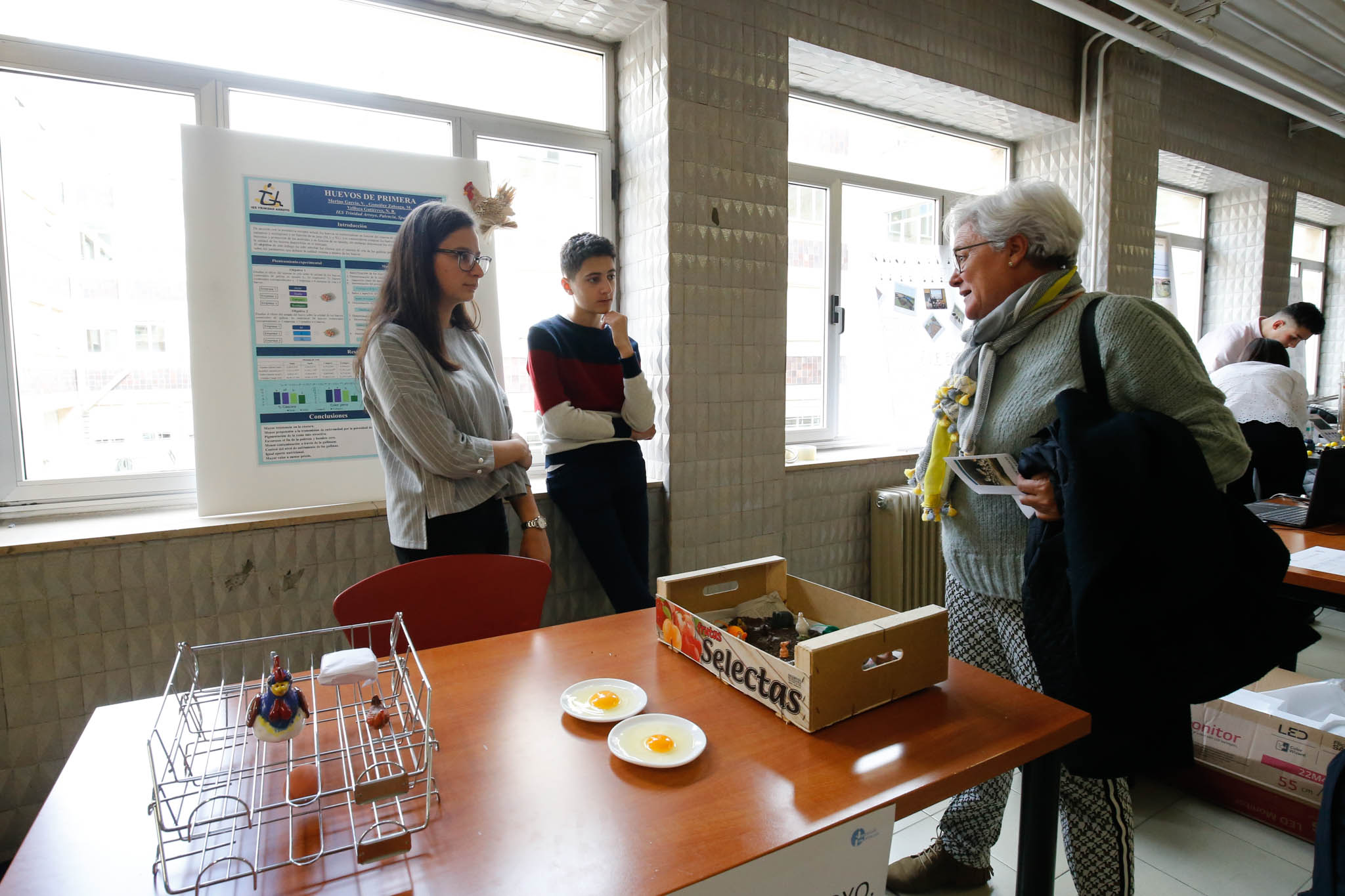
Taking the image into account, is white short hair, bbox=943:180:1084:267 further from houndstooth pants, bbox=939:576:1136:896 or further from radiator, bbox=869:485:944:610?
radiator, bbox=869:485:944:610

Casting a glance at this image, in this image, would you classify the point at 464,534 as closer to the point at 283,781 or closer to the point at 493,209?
the point at 283,781

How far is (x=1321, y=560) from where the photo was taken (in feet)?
6.56

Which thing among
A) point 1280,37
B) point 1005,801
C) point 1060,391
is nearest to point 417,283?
point 1060,391

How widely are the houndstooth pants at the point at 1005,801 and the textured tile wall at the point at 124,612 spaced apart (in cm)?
176

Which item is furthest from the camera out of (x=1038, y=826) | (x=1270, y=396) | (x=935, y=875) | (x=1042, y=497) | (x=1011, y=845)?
(x=1270, y=396)

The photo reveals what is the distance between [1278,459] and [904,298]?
173 cm

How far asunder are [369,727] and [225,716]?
27 cm

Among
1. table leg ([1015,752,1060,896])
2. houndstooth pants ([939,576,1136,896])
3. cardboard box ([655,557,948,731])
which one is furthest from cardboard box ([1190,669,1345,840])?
cardboard box ([655,557,948,731])

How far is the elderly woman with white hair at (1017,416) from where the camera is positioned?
1337mm

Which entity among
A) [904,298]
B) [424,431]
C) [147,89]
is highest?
[147,89]

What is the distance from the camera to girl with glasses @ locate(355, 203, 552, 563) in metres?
1.79

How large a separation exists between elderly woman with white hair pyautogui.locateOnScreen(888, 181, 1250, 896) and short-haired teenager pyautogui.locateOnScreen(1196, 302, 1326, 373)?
2.83 m

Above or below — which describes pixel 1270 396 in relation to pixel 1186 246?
below

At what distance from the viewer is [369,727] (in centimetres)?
103
